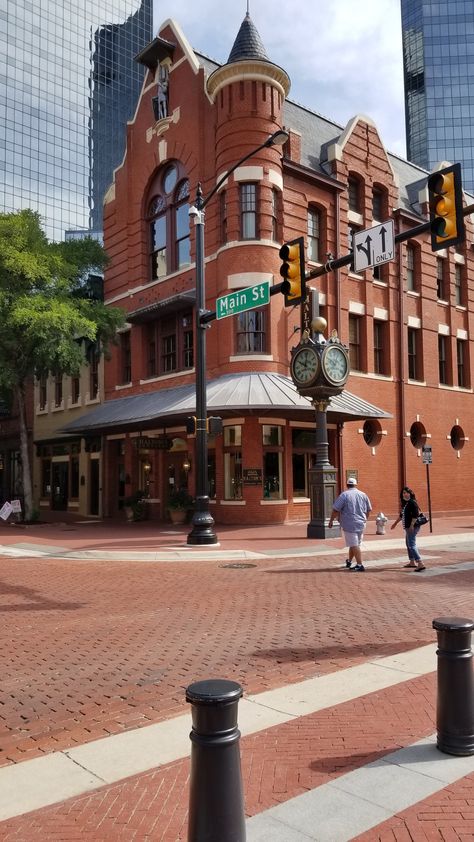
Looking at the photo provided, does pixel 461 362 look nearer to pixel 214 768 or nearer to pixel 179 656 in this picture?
pixel 179 656

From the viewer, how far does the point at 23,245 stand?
25.7m

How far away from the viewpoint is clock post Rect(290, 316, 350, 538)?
19.1 meters

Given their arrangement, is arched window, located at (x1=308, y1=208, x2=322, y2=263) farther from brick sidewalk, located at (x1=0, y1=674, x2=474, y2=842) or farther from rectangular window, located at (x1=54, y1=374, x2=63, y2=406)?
brick sidewalk, located at (x1=0, y1=674, x2=474, y2=842)

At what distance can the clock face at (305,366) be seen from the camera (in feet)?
62.7

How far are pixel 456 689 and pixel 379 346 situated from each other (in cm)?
2575

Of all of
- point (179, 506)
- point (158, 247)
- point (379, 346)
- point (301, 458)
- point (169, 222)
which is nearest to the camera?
point (179, 506)

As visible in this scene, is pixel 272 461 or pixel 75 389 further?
pixel 75 389

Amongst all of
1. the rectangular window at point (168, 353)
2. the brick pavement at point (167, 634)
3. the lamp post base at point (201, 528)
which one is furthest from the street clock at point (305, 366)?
the rectangular window at point (168, 353)

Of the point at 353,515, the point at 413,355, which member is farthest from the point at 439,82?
the point at 353,515

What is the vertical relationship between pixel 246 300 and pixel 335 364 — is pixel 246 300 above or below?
above

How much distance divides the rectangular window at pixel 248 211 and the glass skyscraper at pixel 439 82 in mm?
113563

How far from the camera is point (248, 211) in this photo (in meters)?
24.5

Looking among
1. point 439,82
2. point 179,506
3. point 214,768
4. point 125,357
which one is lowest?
point 214,768

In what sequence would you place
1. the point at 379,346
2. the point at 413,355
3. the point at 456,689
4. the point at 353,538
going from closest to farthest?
the point at 456,689 < the point at 353,538 < the point at 379,346 < the point at 413,355
